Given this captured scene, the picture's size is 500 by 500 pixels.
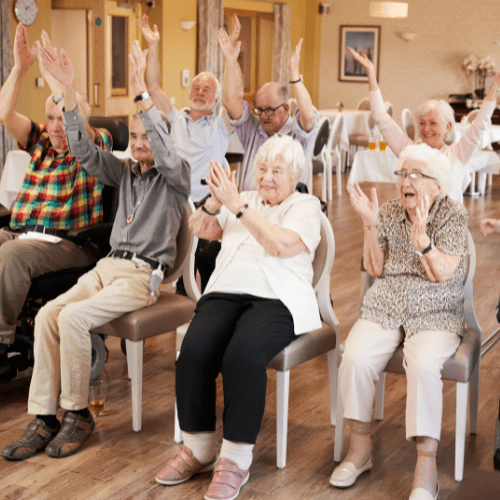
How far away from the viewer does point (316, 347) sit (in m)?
2.76

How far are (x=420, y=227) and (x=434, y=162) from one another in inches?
10.6

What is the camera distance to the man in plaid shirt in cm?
321

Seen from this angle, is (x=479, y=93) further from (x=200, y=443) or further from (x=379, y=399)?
(x=200, y=443)

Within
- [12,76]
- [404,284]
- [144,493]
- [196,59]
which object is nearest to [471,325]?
[404,284]

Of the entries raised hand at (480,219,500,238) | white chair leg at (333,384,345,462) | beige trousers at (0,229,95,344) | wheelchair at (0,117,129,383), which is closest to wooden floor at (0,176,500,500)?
white chair leg at (333,384,345,462)

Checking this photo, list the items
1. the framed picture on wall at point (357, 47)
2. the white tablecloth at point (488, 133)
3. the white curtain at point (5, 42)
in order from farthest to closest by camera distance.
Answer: the framed picture on wall at point (357, 47) < the white tablecloth at point (488, 133) < the white curtain at point (5, 42)

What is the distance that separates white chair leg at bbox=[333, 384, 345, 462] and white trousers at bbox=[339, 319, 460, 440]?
55 mm

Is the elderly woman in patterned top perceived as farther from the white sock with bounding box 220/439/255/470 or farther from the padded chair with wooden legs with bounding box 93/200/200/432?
the padded chair with wooden legs with bounding box 93/200/200/432

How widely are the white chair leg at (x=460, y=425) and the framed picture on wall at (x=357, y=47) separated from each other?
11.4m

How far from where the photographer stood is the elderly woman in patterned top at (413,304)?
7.96ft

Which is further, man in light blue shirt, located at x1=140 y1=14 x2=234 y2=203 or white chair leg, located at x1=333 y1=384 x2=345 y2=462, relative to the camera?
man in light blue shirt, located at x1=140 y1=14 x2=234 y2=203

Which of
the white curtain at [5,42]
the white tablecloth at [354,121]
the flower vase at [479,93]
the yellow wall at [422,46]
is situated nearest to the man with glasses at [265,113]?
the white curtain at [5,42]

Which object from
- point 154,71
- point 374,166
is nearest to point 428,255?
point 154,71

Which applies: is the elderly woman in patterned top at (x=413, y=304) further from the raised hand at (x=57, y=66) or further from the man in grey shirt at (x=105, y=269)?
the raised hand at (x=57, y=66)
